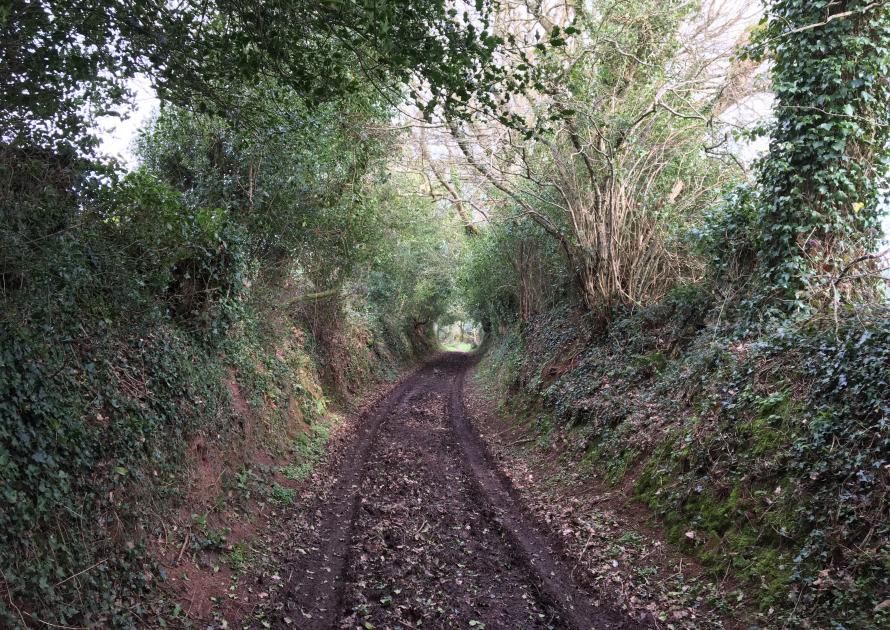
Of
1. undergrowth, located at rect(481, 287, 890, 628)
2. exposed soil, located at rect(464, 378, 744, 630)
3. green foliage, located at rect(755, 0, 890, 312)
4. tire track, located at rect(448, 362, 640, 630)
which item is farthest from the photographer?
green foliage, located at rect(755, 0, 890, 312)

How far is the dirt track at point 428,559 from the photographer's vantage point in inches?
201

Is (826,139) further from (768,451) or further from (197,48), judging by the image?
(197,48)

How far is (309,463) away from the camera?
988 cm

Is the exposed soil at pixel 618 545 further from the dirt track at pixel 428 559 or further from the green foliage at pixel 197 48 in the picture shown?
the green foliage at pixel 197 48

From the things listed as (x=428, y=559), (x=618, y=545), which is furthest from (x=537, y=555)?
(x=428, y=559)

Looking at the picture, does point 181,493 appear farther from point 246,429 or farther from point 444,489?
point 444,489

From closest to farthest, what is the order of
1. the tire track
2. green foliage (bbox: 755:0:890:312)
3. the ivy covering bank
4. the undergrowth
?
the undergrowth < the ivy covering bank < the tire track < green foliage (bbox: 755:0:890:312)


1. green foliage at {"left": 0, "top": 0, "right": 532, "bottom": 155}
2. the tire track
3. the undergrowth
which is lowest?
the tire track

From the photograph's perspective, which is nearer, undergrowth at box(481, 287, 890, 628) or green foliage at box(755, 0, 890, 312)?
undergrowth at box(481, 287, 890, 628)

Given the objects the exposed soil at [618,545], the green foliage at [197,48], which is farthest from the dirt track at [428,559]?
the green foliage at [197,48]

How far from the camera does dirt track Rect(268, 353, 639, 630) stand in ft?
16.8

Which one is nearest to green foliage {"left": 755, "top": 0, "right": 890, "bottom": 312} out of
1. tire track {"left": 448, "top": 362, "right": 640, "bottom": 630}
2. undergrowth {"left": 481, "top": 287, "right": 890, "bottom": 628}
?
undergrowth {"left": 481, "top": 287, "right": 890, "bottom": 628}

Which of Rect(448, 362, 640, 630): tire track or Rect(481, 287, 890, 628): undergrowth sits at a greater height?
Rect(481, 287, 890, 628): undergrowth

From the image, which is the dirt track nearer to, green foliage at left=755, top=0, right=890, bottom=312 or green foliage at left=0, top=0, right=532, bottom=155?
green foliage at left=0, top=0, right=532, bottom=155
